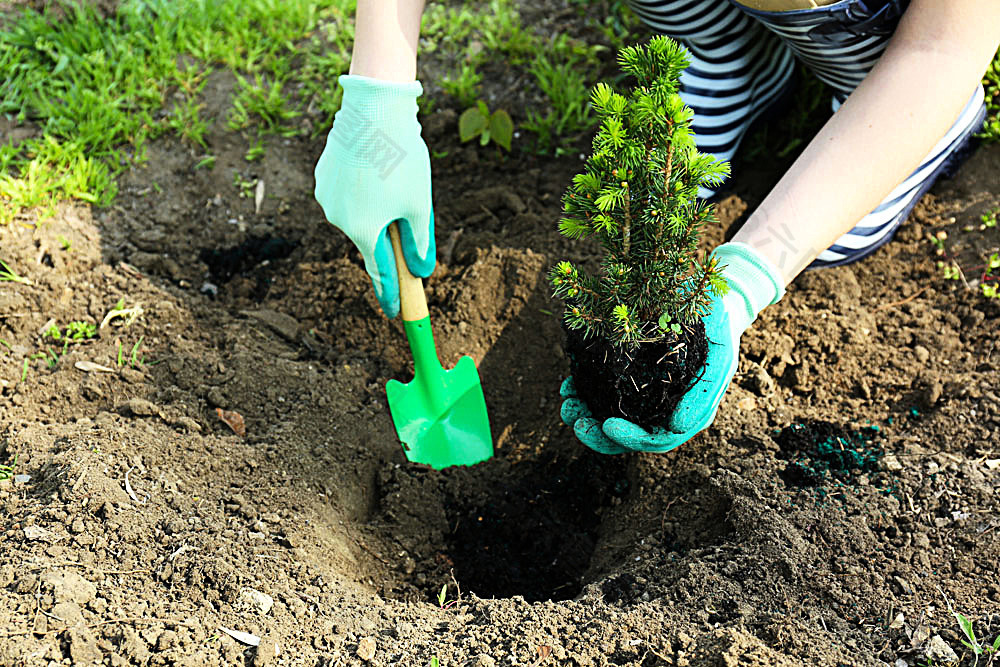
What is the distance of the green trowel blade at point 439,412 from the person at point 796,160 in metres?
0.25

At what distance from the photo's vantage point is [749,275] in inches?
80.0

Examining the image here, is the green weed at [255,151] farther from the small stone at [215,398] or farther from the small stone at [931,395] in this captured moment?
the small stone at [931,395]

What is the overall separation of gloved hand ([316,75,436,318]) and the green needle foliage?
1.93ft

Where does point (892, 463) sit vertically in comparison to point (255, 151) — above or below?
above

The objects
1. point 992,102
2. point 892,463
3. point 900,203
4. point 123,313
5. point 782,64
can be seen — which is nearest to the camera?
point 892,463

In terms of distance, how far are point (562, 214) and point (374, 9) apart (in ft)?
3.46

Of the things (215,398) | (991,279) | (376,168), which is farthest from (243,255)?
(991,279)

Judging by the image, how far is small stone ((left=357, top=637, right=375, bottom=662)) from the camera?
1702 mm

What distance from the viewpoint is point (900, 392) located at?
2.45 metres

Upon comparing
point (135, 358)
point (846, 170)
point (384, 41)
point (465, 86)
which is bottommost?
point (135, 358)

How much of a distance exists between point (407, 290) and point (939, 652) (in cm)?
160

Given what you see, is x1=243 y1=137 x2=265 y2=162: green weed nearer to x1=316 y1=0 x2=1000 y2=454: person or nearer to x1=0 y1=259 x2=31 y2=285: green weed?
x1=0 y1=259 x2=31 y2=285: green weed

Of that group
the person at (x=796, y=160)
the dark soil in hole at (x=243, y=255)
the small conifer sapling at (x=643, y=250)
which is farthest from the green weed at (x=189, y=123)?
the small conifer sapling at (x=643, y=250)

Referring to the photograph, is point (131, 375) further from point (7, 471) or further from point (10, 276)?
point (10, 276)
